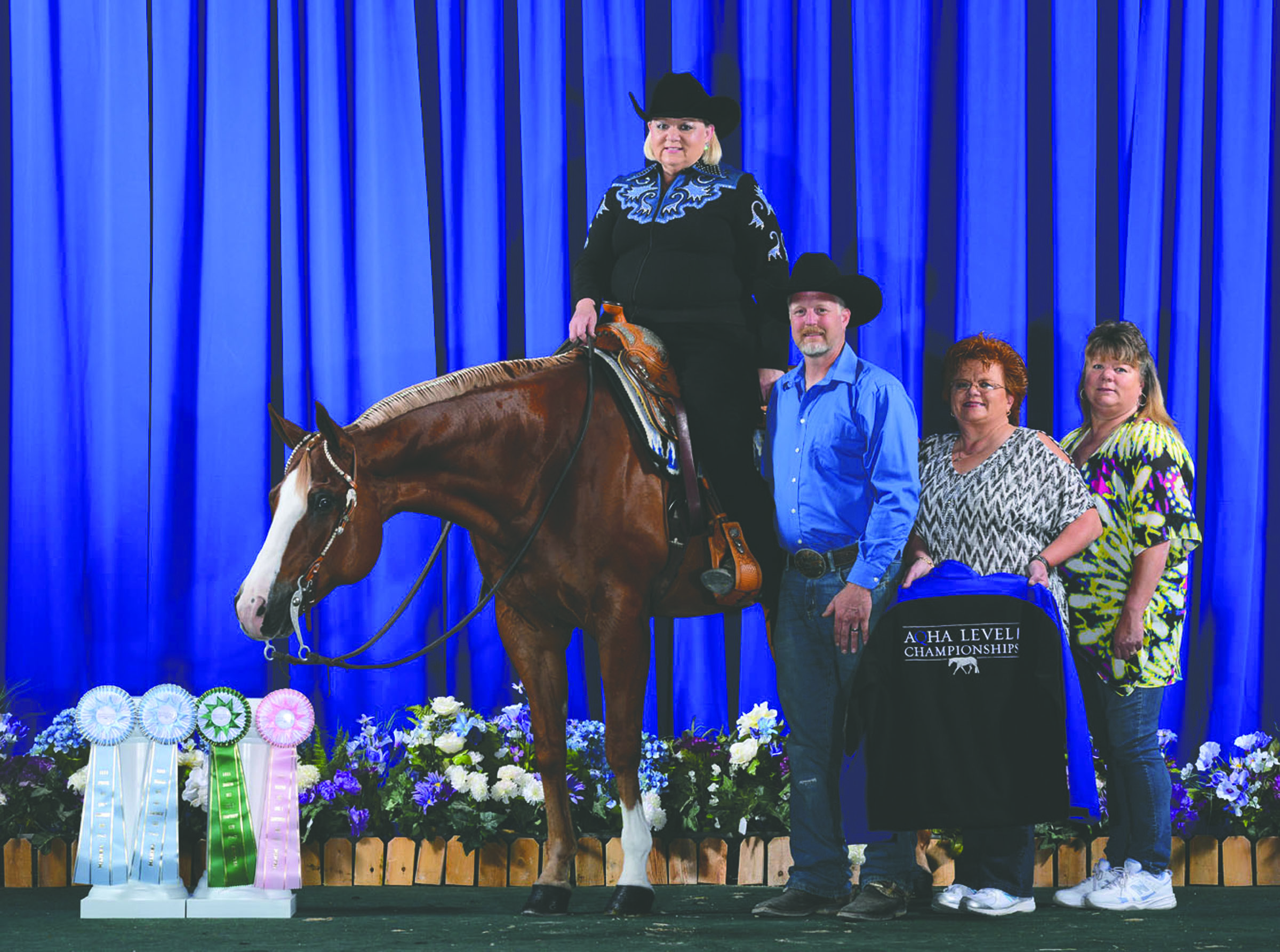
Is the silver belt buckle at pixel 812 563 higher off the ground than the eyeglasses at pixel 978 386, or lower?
lower

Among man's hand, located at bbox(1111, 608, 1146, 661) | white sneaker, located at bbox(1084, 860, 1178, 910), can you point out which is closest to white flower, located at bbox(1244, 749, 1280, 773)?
white sneaker, located at bbox(1084, 860, 1178, 910)

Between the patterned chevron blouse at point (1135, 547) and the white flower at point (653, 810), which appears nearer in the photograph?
the patterned chevron blouse at point (1135, 547)

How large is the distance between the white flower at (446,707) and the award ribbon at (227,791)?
79 cm

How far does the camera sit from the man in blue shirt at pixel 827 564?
2.71 metres

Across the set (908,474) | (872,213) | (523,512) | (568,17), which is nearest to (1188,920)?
(908,474)

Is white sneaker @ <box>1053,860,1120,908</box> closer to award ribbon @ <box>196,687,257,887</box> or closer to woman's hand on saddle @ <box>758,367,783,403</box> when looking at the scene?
woman's hand on saddle @ <box>758,367,783,403</box>

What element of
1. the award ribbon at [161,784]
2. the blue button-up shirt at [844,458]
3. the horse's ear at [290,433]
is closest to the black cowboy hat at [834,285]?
the blue button-up shirt at [844,458]

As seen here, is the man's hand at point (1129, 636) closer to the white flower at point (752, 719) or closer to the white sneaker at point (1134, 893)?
the white sneaker at point (1134, 893)

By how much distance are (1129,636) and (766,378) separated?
107 centimetres

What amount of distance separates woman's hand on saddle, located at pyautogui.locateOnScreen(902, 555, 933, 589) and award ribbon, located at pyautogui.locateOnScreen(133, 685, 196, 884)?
1.63 meters

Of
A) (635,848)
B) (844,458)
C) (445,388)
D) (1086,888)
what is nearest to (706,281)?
(844,458)

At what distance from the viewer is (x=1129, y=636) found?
9.43 ft

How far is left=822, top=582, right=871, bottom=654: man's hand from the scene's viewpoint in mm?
2654

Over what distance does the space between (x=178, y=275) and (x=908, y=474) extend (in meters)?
2.47
